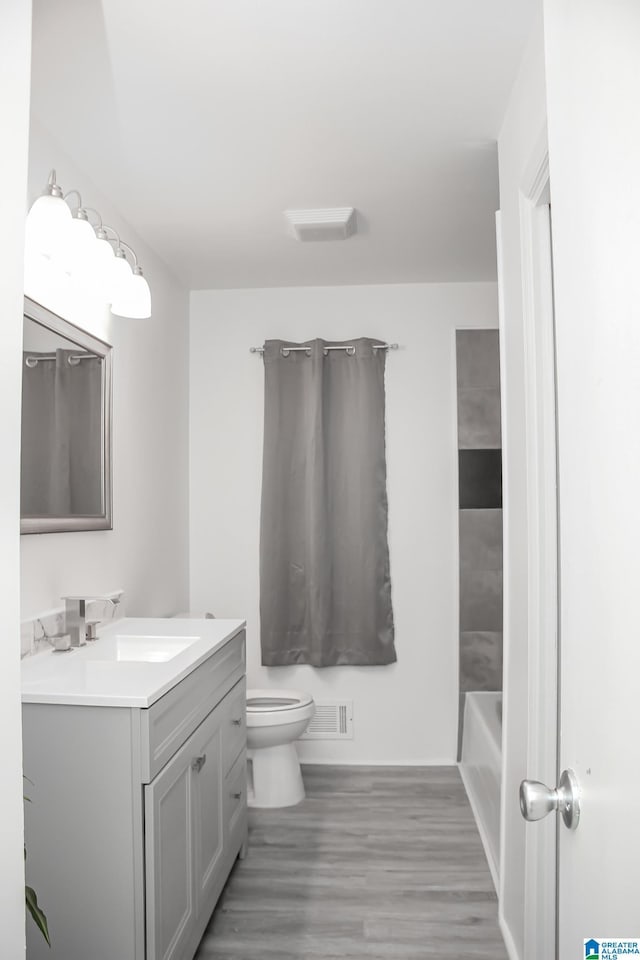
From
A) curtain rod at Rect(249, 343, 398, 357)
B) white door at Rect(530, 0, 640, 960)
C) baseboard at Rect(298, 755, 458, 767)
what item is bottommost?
baseboard at Rect(298, 755, 458, 767)

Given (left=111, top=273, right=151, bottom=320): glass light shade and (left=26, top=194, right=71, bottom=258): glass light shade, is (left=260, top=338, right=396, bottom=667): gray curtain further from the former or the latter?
(left=26, top=194, right=71, bottom=258): glass light shade

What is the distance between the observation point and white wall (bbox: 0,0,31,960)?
0.97 metres

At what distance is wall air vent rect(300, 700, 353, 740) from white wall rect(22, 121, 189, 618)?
0.93 meters

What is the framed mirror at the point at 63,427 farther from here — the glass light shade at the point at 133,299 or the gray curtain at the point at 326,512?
the gray curtain at the point at 326,512

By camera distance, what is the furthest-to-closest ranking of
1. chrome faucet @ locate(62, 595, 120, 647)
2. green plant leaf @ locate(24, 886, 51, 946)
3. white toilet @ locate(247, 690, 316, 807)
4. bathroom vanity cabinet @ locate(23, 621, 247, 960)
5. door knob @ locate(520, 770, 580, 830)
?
1. white toilet @ locate(247, 690, 316, 807)
2. chrome faucet @ locate(62, 595, 120, 647)
3. bathroom vanity cabinet @ locate(23, 621, 247, 960)
4. green plant leaf @ locate(24, 886, 51, 946)
5. door knob @ locate(520, 770, 580, 830)

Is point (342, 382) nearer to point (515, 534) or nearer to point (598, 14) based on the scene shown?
point (515, 534)

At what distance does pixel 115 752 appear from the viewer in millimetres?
1752

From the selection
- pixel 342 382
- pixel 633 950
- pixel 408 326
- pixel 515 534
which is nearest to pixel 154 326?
pixel 342 382

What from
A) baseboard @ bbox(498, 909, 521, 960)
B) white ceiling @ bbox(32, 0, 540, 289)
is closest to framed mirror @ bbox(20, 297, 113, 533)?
white ceiling @ bbox(32, 0, 540, 289)

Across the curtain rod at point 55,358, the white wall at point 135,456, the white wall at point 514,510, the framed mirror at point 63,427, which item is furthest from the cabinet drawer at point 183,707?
the curtain rod at point 55,358

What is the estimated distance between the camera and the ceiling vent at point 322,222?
9.77 ft

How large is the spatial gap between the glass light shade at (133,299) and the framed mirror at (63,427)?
0.18 m

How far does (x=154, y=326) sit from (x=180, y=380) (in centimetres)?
48

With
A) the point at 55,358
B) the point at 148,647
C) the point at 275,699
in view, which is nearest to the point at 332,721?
the point at 275,699
